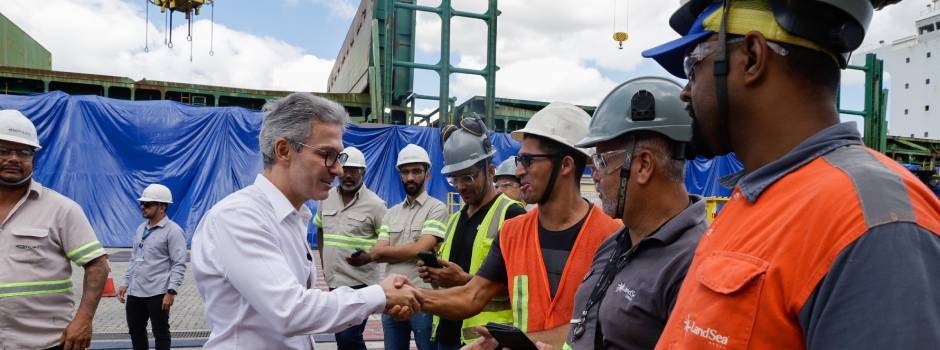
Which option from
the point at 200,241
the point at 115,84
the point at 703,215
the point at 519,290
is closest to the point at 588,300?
the point at 703,215

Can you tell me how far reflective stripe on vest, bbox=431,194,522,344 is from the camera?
3059 mm

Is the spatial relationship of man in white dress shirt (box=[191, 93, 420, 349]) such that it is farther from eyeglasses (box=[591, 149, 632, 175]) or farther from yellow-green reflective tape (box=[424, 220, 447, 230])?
yellow-green reflective tape (box=[424, 220, 447, 230])

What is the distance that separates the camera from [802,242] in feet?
2.83

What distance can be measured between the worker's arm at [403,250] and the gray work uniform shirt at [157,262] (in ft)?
6.64

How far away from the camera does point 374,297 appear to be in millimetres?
2453

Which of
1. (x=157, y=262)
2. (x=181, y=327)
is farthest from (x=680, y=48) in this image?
→ (x=181, y=327)

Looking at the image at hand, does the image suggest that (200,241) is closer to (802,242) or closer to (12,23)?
(802,242)

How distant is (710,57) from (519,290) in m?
1.65

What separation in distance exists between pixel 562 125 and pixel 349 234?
3.00 meters

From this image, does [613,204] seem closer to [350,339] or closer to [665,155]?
[665,155]

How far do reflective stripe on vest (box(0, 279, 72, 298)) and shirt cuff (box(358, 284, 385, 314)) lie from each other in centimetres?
207

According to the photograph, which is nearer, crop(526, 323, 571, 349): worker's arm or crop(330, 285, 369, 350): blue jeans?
crop(526, 323, 571, 349): worker's arm

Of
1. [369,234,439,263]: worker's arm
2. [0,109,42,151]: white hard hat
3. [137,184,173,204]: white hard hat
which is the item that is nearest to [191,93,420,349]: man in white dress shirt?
[0,109,42,151]: white hard hat

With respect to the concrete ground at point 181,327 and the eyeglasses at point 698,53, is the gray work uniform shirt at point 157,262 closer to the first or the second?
the concrete ground at point 181,327
